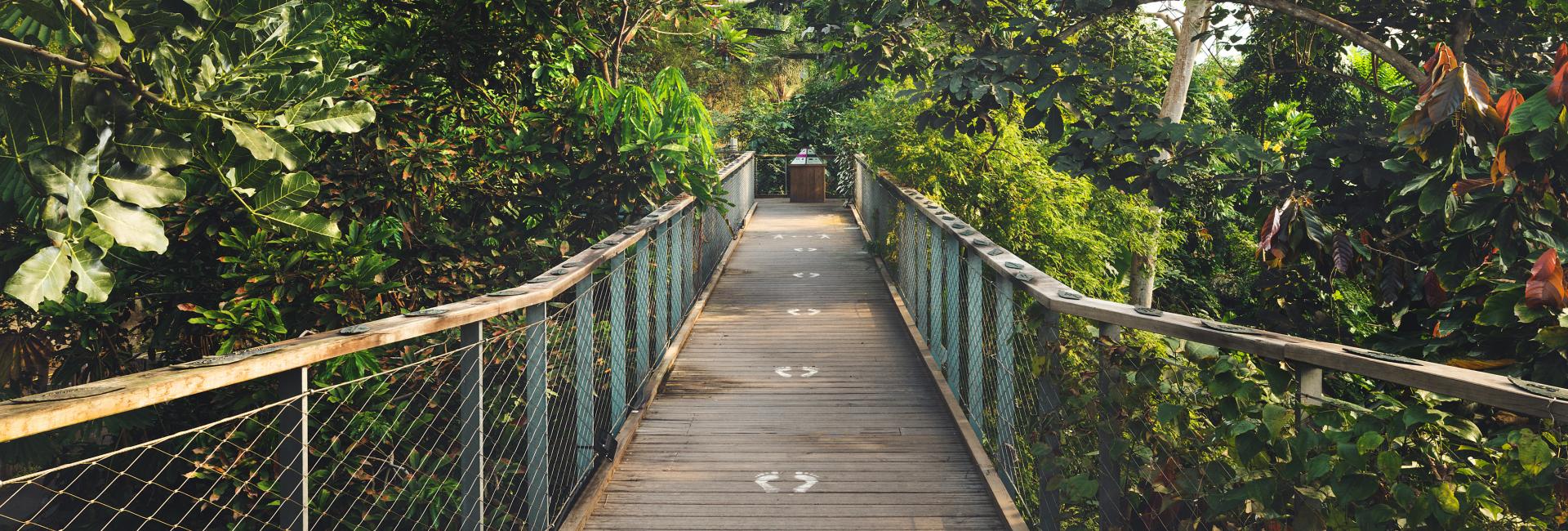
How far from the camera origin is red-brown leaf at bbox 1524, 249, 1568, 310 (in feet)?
7.79

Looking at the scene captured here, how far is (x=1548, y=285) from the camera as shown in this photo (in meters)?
Answer: 2.39

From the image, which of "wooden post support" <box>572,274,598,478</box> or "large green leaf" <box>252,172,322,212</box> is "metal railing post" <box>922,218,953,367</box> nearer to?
"wooden post support" <box>572,274,598,478</box>

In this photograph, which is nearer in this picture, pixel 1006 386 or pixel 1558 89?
pixel 1558 89

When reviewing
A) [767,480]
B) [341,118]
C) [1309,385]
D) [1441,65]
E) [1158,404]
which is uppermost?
[1441,65]

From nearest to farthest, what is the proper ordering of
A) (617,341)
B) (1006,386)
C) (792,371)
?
(1006,386) < (617,341) < (792,371)

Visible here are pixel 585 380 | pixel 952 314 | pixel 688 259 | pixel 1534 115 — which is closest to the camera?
pixel 1534 115

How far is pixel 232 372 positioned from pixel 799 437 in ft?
10.4

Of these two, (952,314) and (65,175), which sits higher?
(65,175)

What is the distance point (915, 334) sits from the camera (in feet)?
21.9

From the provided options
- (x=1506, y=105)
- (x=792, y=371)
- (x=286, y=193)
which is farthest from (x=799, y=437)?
(x=1506, y=105)

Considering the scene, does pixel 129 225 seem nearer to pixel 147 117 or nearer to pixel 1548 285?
pixel 147 117

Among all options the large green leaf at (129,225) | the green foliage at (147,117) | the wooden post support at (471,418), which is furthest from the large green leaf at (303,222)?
the wooden post support at (471,418)

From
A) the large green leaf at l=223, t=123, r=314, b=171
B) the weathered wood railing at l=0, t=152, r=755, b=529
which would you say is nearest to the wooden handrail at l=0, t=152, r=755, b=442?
the weathered wood railing at l=0, t=152, r=755, b=529

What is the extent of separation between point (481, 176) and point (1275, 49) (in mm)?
7962
